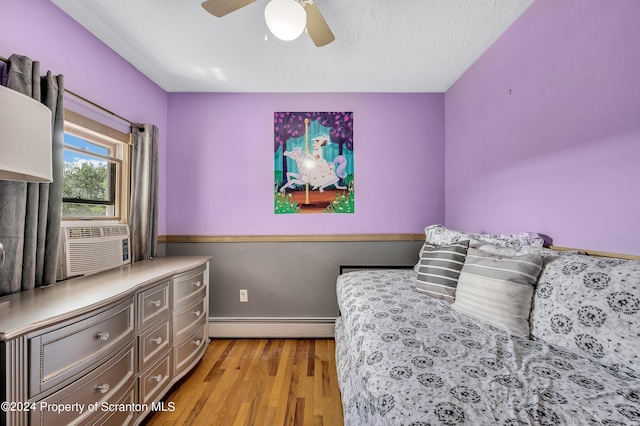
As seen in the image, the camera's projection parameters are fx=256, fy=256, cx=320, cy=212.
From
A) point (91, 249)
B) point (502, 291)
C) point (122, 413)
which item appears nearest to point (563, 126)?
point (502, 291)

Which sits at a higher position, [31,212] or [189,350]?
[31,212]

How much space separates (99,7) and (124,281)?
5.46 feet

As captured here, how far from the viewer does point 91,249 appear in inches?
66.5

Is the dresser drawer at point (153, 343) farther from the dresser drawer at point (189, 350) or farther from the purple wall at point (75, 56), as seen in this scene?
the purple wall at point (75, 56)

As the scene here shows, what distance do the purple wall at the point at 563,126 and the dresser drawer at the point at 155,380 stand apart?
2.48m

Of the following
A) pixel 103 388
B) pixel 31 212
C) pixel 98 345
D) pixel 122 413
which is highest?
pixel 31 212

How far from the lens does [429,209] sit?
8.63ft

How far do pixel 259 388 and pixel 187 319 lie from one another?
0.72 meters

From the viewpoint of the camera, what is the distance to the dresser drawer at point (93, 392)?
0.99m

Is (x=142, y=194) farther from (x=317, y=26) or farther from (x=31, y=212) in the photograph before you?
(x=317, y=26)

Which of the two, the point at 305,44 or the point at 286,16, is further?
the point at 305,44

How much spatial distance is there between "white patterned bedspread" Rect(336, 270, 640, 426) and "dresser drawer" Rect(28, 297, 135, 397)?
116cm

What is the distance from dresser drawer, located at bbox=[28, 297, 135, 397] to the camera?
941 millimetres

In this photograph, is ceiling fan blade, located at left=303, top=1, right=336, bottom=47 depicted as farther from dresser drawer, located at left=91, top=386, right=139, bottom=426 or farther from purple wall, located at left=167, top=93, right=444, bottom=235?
dresser drawer, located at left=91, top=386, right=139, bottom=426
